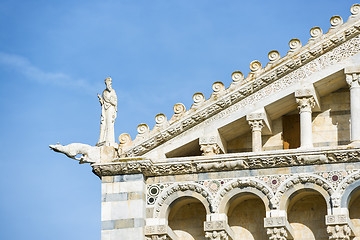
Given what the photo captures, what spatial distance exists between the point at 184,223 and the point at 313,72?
189 inches

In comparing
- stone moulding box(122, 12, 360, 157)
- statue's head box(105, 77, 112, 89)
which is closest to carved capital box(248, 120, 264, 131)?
stone moulding box(122, 12, 360, 157)

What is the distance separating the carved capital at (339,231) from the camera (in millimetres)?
33344

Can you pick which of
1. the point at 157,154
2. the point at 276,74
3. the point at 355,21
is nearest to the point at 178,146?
the point at 157,154

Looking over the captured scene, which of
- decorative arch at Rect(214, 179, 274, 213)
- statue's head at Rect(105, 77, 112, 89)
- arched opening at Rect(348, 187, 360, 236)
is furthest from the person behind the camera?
statue's head at Rect(105, 77, 112, 89)

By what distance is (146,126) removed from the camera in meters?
35.6

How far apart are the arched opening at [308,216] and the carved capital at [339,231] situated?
0.81 m

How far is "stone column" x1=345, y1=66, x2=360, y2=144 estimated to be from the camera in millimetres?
34188

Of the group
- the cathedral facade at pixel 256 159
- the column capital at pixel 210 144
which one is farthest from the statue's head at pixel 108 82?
the column capital at pixel 210 144

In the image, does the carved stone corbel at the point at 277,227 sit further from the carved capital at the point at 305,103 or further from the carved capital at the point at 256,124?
the carved capital at the point at 305,103

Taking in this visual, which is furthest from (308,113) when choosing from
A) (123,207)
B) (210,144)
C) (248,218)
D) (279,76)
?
(123,207)

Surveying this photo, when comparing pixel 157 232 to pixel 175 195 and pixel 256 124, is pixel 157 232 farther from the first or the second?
pixel 256 124

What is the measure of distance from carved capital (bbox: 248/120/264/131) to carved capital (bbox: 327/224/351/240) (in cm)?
324

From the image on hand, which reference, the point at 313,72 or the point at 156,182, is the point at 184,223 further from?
the point at 313,72

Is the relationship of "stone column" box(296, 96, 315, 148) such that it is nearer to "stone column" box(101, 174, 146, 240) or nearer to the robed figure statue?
"stone column" box(101, 174, 146, 240)
